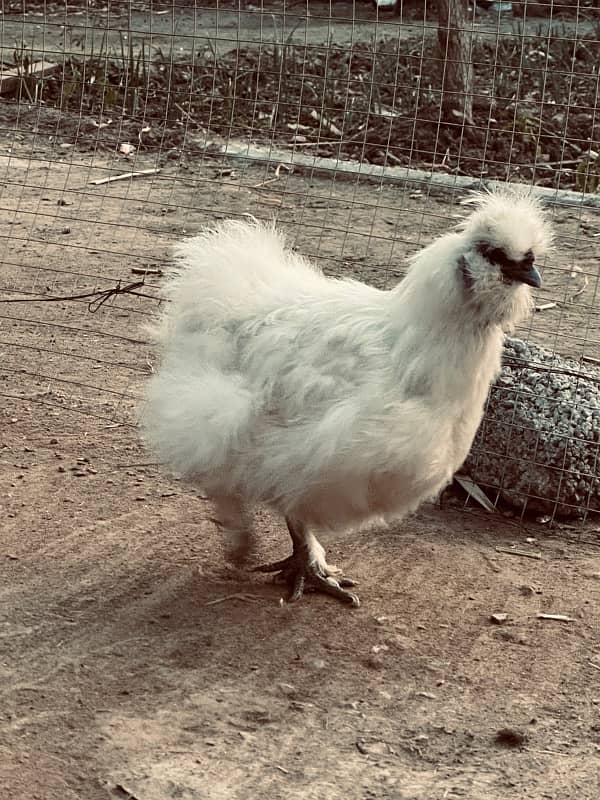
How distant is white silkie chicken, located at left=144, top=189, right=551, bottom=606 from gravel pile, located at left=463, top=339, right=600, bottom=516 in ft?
3.28

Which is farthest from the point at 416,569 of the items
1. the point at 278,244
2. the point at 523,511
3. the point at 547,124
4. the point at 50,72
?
the point at 50,72

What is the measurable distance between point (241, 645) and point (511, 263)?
146cm

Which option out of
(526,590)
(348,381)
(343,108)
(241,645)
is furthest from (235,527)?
(343,108)

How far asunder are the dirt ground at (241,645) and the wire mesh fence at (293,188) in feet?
0.53

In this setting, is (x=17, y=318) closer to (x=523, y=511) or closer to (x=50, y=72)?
(x=523, y=511)

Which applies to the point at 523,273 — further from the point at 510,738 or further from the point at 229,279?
the point at 510,738

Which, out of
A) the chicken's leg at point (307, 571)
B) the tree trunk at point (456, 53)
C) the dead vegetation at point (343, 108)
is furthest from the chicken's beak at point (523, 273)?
the dead vegetation at point (343, 108)

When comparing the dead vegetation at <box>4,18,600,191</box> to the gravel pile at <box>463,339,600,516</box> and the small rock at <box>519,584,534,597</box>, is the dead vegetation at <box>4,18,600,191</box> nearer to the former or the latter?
the gravel pile at <box>463,339,600,516</box>

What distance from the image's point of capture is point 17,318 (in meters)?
5.83

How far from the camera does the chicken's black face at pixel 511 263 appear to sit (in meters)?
3.33

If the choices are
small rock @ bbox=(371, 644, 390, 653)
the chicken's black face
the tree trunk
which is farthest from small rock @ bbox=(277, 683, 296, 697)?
the tree trunk

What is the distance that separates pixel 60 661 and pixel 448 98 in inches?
269

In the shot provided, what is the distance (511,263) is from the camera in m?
3.35

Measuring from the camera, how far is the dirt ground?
116 inches
